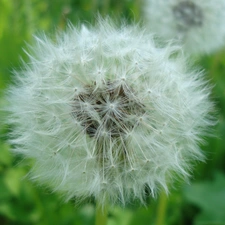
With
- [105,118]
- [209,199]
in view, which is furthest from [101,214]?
[209,199]

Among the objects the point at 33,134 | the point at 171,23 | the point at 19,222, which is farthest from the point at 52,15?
the point at 33,134

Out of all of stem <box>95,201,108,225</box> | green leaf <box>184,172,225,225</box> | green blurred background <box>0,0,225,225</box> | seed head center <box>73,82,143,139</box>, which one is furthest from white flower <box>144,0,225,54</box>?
stem <box>95,201,108,225</box>

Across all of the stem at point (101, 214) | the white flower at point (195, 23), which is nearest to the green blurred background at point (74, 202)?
the white flower at point (195, 23)

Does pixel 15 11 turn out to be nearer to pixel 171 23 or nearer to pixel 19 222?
pixel 171 23

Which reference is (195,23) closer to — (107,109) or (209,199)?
(209,199)

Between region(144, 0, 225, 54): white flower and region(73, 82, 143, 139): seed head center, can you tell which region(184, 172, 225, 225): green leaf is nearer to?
region(144, 0, 225, 54): white flower

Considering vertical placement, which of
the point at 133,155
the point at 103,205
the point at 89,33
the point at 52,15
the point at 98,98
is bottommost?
the point at 103,205

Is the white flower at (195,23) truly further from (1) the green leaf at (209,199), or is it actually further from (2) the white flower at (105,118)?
(2) the white flower at (105,118)
